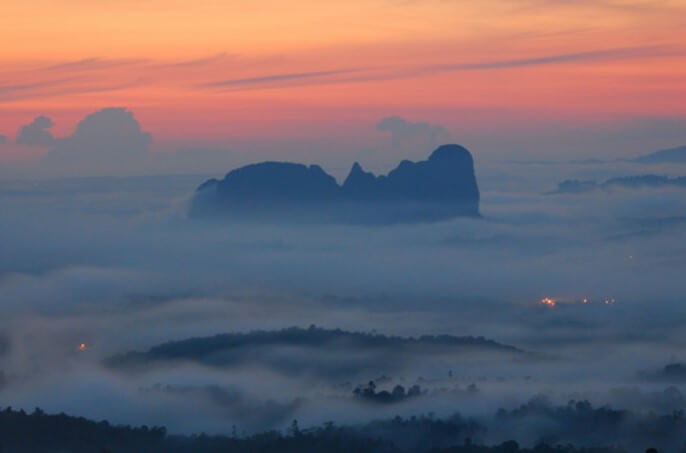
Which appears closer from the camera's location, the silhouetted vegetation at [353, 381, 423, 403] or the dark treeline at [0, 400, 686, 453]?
the dark treeline at [0, 400, 686, 453]

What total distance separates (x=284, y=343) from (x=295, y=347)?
8.22 feet

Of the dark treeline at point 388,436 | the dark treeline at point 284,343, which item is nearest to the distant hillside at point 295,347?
the dark treeline at point 284,343

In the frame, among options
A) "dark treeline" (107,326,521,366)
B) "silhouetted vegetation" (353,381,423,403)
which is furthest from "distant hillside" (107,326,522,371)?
"silhouetted vegetation" (353,381,423,403)

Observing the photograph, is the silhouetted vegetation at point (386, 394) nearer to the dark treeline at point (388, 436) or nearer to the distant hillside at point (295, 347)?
the dark treeline at point (388, 436)

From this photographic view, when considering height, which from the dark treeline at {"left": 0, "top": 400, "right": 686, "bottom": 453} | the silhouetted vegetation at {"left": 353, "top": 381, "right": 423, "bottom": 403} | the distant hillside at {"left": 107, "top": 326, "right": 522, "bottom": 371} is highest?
the distant hillside at {"left": 107, "top": 326, "right": 522, "bottom": 371}

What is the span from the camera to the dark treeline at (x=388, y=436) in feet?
Answer: 356

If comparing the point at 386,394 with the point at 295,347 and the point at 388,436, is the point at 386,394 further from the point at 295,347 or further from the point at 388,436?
the point at 295,347

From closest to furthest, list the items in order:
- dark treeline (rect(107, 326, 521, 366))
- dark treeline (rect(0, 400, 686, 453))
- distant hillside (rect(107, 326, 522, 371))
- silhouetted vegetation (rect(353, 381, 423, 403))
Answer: dark treeline (rect(0, 400, 686, 453)) → silhouetted vegetation (rect(353, 381, 423, 403)) → distant hillside (rect(107, 326, 522, 371)) → dark treeline (rect(107, 326, 521, 366))

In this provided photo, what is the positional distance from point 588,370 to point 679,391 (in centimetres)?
2372

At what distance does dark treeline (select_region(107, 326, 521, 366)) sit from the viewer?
159 metres

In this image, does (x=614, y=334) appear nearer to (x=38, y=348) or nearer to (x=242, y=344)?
(x=242, y=344)

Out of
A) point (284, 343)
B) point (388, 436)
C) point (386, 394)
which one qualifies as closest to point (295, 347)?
point (284, 343)

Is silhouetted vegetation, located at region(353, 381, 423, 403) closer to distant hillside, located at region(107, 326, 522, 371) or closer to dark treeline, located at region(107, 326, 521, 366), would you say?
distant hillside, located at region(107, 326, 522, 371)

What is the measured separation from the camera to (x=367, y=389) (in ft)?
434
